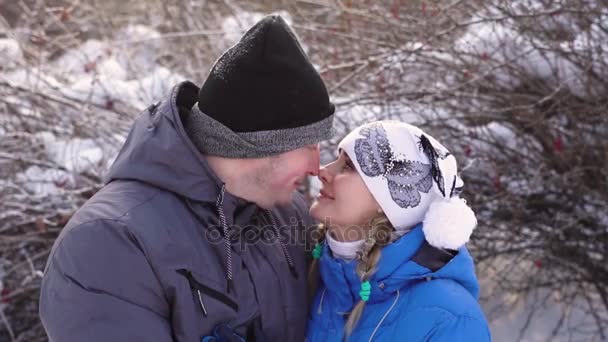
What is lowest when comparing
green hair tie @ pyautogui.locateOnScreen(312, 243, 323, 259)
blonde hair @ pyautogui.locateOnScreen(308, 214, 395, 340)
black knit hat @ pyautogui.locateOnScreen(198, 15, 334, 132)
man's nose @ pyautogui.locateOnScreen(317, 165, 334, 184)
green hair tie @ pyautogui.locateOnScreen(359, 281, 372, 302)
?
green hair tie @ pyautogui.locateOnScreen(312, 243, 323, 259)

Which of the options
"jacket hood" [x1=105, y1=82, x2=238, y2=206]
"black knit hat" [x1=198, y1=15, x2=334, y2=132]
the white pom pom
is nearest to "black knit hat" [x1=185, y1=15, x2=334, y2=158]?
"black knit hat" [x1=198, y1=15, x2=334, y2=132]

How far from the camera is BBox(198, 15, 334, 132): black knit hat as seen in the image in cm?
214

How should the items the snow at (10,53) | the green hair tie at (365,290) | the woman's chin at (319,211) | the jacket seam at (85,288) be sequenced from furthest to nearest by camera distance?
the snow at (10,53) → the woman's chin at (319,211) → the green hair tie at (365,290) → the jacket seam at (85,288)

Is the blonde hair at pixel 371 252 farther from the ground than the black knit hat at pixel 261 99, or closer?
closer

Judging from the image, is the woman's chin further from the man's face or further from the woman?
the man's face

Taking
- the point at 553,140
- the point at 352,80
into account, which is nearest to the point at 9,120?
the point at 352,80

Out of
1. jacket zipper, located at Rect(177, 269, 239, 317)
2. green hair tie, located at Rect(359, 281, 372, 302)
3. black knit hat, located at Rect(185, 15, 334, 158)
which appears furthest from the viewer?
green hair tie, located at Rect(359, 281, 372, 302)

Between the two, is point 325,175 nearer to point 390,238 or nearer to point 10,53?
point 390,238

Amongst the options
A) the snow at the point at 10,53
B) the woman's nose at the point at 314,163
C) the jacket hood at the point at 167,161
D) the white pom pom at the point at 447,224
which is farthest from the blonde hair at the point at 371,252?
the snow at the point at 10,53

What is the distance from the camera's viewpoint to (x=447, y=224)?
7.11 feet

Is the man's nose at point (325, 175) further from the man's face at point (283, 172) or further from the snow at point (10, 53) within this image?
the snow at point (10, 53)

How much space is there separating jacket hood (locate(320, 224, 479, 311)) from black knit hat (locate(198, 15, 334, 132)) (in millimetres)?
537

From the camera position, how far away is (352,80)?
424 cm

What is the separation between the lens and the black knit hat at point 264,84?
2.14 metres
